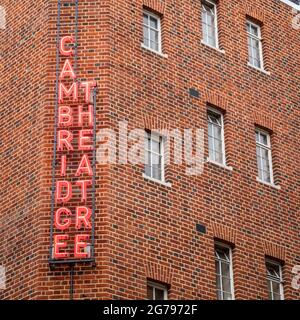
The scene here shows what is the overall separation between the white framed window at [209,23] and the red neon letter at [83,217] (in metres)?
8.60

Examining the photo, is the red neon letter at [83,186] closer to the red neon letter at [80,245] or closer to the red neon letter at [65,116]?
the red neon letter at [80,245]

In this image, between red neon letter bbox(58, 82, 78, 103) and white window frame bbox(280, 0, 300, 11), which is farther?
white window frame bbox(280, 0, 300, 11)

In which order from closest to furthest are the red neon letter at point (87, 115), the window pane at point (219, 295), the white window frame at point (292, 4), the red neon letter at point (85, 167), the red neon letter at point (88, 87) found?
the red neon letter at point (85, 167) < the red neon letter at point (87, 115) < the red neon letter at point (88, 87) < the window pane at point (219, 295) < the white window frame at point (292, 4)

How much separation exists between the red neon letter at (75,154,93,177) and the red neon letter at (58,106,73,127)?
4.07 ft

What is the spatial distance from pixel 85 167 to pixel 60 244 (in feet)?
7.88

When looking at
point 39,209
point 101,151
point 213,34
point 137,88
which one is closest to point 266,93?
point 213,34

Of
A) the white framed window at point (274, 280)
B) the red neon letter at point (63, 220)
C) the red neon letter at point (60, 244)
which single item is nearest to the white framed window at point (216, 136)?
the white framed window at point (274, 280)

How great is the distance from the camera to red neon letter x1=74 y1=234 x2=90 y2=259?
26.8 meters

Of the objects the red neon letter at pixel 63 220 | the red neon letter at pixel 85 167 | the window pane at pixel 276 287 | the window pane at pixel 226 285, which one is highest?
the red neon letter at pixel 85 167

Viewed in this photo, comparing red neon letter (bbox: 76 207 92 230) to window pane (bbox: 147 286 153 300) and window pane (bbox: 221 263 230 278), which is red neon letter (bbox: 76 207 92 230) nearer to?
window pane (bbox: 147 286 153 300)

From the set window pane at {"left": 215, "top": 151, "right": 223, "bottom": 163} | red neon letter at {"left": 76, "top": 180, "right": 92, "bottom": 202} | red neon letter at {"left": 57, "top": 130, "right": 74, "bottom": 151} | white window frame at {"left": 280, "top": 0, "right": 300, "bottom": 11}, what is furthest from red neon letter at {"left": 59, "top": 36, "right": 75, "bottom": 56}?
white window frame at {"left": 280, "top": 0, "right": 300, "bottom": 11}

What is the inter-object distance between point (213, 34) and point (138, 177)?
750 cm

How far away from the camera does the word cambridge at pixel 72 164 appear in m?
27.2

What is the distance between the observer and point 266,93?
112 ft
